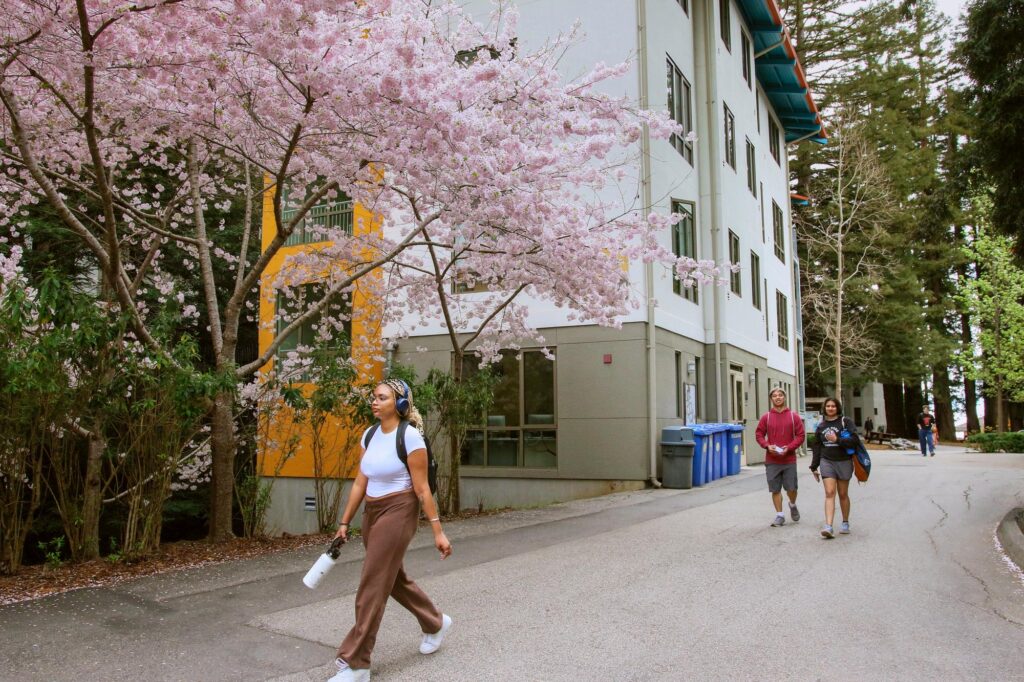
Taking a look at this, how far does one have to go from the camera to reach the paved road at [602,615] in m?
4.86

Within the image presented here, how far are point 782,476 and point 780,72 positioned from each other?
2135cm

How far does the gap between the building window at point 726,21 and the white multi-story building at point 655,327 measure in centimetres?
8

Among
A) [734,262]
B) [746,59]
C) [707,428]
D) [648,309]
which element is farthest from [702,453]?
[746,59]

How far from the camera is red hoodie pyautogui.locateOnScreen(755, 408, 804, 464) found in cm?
1045

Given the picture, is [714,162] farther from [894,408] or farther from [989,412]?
[989,412]

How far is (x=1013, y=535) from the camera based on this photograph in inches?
350

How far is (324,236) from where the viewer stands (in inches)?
592

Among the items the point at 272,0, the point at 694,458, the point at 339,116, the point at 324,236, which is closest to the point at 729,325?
the point at 694,458

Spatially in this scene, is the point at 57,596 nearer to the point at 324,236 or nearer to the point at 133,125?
the point at 133,125

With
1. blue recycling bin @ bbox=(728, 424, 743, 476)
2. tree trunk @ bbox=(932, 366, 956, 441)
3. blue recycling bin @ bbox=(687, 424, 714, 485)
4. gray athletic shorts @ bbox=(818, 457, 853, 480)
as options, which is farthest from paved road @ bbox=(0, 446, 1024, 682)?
tree trunk @ bbox=(932, 366, 956, 441)

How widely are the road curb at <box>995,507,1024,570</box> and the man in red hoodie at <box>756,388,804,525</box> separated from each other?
235 cm

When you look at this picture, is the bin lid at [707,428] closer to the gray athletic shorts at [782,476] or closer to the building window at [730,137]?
the gray athletic shorts at [782,476]

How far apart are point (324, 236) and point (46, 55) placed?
7084 millimetres

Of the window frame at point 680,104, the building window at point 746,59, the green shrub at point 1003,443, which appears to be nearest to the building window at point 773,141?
the building window at point 746,59
